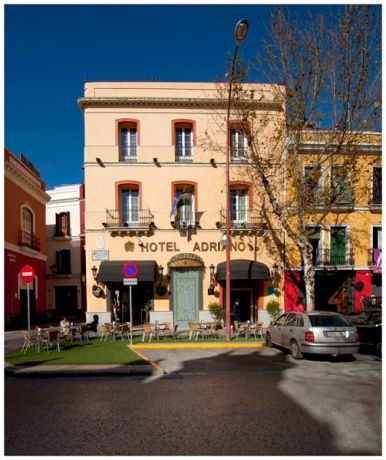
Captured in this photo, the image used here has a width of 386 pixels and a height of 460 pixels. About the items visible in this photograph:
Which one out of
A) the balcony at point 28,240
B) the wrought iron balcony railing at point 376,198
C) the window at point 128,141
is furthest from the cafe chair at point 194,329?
the balcony at point 28,240

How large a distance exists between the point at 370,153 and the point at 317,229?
4747 mm

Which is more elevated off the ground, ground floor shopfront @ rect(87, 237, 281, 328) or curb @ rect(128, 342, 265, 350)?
ground floor shopfront @ rect(87, 237, 281, 328)

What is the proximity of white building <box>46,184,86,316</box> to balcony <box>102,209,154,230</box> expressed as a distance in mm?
13284

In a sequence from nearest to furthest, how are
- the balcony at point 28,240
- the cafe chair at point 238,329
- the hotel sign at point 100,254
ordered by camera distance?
the cafe chair at point 238,329 < the hotel sign at point 100,254 < the balcony at point 28,240

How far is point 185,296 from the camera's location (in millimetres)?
18750

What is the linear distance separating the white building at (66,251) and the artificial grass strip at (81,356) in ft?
57.6

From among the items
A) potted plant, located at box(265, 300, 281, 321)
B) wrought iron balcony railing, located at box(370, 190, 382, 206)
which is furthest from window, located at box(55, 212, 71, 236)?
wrought iron balcony railing, located at box(370, 190, 382, 206)

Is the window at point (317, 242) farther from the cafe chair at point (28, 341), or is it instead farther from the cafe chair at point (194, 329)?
the cafe chair at point (28, 341)

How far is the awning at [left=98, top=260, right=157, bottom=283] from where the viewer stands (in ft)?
58.0

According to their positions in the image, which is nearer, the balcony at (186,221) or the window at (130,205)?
the balcony at (186,221)

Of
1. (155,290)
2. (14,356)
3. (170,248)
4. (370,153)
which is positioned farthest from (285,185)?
(14,356)

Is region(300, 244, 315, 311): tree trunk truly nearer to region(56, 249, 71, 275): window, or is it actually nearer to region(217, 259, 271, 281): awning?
region(217, 259, 271, 281): awning

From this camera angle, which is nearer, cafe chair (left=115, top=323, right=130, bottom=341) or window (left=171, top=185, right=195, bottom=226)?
cafe chair (left=115, top=323, right=130, bottom=341)

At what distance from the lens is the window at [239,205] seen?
19.4m
